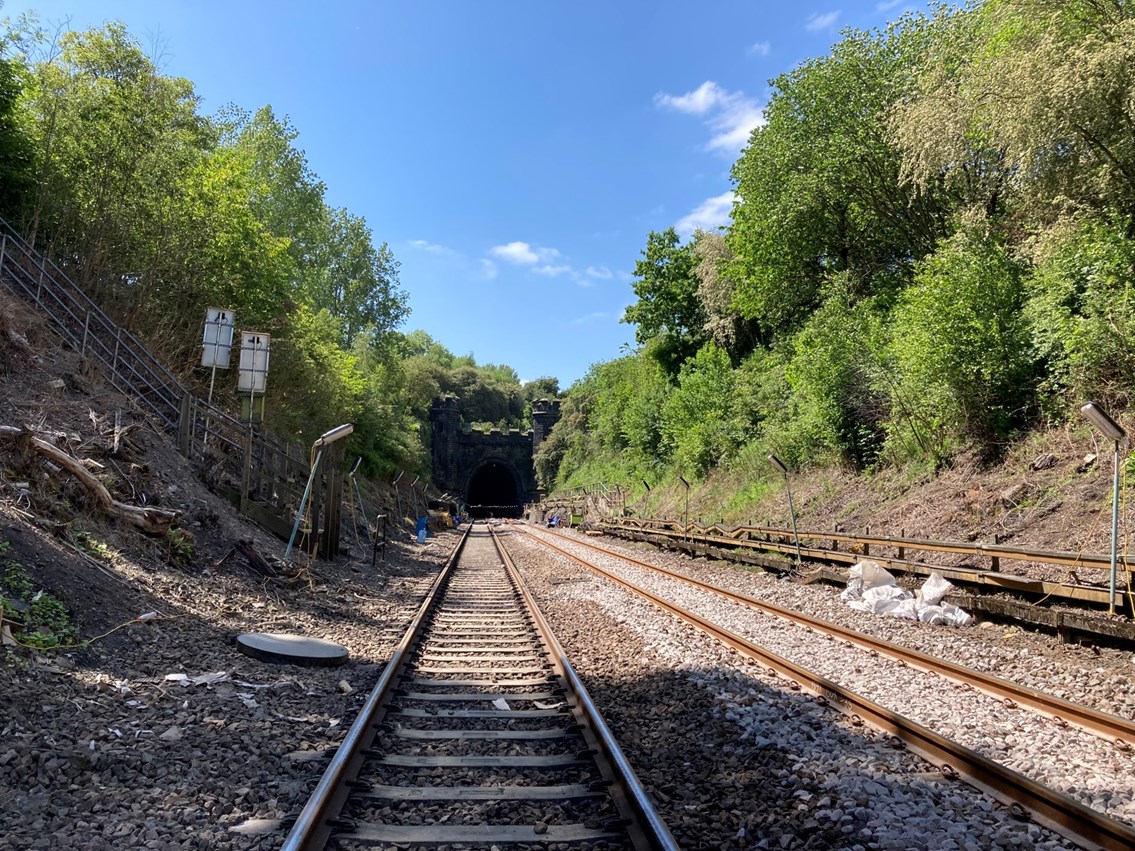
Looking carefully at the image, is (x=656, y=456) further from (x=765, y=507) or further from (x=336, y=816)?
(x=336, y=816)

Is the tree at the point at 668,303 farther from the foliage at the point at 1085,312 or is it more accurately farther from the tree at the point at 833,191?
the foliage at the point at 1085,312

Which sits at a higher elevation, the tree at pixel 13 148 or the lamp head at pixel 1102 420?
the tree at pixel 13 148

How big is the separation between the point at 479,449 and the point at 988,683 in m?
64.3

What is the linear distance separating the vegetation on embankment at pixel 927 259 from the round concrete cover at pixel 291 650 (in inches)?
458

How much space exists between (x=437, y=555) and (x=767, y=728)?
16328mm

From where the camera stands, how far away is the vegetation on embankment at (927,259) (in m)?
11.6

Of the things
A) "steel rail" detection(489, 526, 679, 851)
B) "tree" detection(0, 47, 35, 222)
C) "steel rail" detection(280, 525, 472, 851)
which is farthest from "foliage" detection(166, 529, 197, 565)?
"tree" detection(0, 47, 35, 222)

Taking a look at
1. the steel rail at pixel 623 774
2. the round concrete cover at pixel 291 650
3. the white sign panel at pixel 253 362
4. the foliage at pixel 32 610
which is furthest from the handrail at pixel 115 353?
the steel rail at pixel 623 774

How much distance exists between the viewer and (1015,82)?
1195 cm

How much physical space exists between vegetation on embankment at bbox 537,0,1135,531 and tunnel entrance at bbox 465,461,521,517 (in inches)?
1648

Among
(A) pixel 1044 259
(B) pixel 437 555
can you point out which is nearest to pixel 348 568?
(B) pixel 437 555

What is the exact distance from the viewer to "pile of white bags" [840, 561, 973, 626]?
8469mm

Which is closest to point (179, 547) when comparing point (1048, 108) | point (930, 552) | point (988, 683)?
point (988, 683)

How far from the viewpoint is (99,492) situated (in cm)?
809
